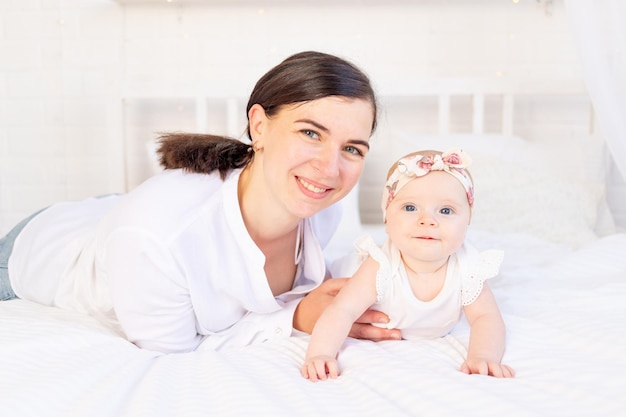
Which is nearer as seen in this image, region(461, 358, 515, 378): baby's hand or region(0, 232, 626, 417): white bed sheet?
region(0, 232, 626, 417): white bed sheet

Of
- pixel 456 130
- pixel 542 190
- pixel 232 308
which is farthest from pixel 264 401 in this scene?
pixel 456 130

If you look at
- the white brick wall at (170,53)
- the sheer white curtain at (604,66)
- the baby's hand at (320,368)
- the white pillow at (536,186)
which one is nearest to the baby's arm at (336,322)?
the baby's hand at (320,368)

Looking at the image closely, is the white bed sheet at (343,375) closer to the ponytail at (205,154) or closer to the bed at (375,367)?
the bed at (375,367)

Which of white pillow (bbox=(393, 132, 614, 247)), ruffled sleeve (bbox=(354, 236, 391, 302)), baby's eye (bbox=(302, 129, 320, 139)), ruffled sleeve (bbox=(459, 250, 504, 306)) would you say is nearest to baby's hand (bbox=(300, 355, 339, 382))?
ruffled sleeve (bbox=(354, 236, 391, 302))

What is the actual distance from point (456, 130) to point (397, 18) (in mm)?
513

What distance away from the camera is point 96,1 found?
272 centimetres

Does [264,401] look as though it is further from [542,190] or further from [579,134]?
[579,134]

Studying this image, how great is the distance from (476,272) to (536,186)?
1160mm

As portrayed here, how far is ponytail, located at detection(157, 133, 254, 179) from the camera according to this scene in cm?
139

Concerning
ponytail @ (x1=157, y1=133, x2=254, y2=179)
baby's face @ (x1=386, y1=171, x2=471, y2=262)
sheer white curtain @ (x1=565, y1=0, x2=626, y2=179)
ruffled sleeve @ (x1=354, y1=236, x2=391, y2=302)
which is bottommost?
ruffled sleeve @ (x1=354, y1=236, x2=391, y2=302)

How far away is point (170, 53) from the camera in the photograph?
8.91ft

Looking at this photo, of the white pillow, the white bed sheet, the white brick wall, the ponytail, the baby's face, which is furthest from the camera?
the white brick wall

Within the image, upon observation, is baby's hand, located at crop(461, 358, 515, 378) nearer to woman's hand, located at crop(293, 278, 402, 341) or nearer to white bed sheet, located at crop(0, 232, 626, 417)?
white bed sheet, located at crop(0, 232, 626, 417)

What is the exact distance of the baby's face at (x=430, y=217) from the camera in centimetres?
114
